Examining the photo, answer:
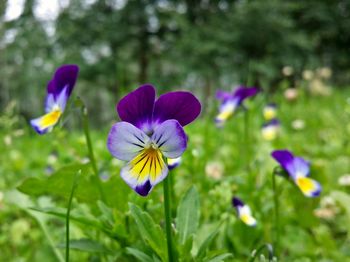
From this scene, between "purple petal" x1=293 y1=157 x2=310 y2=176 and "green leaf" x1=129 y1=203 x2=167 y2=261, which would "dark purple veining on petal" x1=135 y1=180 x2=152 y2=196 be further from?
"purple petal" x1=293 y1=157 x2=310 y2=176

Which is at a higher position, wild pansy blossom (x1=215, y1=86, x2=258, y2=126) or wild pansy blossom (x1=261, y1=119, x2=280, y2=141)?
wild pansy blossom (x1=215, y1=86, x2=258, y2=126)

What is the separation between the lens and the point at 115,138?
2.35ft

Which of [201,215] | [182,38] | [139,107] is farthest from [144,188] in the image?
[182,38]

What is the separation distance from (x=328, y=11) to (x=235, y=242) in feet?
44.2

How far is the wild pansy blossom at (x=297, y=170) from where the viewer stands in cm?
109

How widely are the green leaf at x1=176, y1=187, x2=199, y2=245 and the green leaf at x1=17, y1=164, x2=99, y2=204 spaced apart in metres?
0.24

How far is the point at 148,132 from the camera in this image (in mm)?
751

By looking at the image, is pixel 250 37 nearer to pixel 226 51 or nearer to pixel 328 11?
pixel 226 51

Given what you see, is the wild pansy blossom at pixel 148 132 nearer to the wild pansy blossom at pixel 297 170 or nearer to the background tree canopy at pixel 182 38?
the wild pansy blossom at pixel 297 170

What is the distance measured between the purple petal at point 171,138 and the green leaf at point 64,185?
341mm

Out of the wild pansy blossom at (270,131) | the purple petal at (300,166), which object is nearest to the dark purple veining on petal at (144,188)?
the purple petal at (300,166)

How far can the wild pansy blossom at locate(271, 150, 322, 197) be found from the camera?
3.59 feet

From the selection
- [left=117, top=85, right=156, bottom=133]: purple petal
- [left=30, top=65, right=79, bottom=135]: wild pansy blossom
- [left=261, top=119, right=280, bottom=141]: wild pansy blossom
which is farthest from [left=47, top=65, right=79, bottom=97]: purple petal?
[left=261, top=119, right=280, bottom=141]: wild pansy blossom

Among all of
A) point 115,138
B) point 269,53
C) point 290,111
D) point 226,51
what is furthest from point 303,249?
point 269,53
